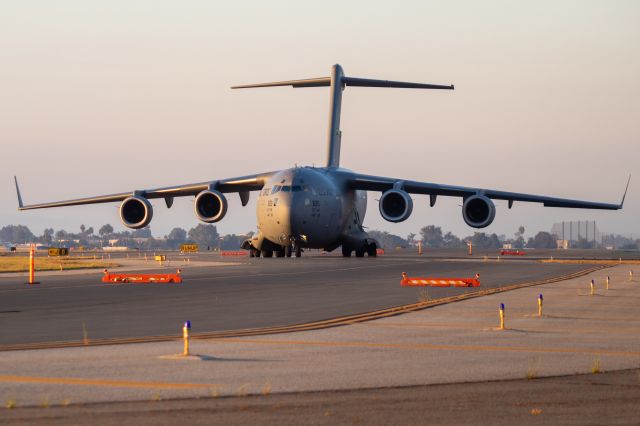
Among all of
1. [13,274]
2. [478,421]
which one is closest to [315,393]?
[478,421]

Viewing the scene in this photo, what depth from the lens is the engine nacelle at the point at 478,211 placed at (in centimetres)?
5375

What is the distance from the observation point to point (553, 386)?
12.1 m

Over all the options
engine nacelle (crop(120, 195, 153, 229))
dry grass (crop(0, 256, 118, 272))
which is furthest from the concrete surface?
engine nacelle (crop(120, 195, 153, 229))

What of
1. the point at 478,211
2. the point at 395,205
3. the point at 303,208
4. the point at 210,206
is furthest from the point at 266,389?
the point at 210,206

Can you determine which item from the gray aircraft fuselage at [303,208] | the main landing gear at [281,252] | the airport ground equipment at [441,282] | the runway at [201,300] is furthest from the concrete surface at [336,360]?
the main landing gear at [281,252]

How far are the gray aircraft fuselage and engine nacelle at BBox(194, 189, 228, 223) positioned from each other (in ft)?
6.75

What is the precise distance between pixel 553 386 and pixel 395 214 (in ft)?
139

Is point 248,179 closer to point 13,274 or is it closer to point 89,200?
point 89,200

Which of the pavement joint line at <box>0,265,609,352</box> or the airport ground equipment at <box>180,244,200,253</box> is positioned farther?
the airport ground equipment at <box>180,244,200,253</box>

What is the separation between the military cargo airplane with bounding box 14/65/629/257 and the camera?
53.8 metres

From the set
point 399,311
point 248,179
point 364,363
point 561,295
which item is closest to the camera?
point 364,363

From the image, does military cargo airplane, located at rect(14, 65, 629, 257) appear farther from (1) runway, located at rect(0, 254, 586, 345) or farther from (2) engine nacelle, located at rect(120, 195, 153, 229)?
(1) runway, located at rect(0, 254, 586, 345)

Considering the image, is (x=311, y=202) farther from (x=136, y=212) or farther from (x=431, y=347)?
(x=431, y=347)

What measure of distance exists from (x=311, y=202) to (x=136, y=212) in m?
10.6
